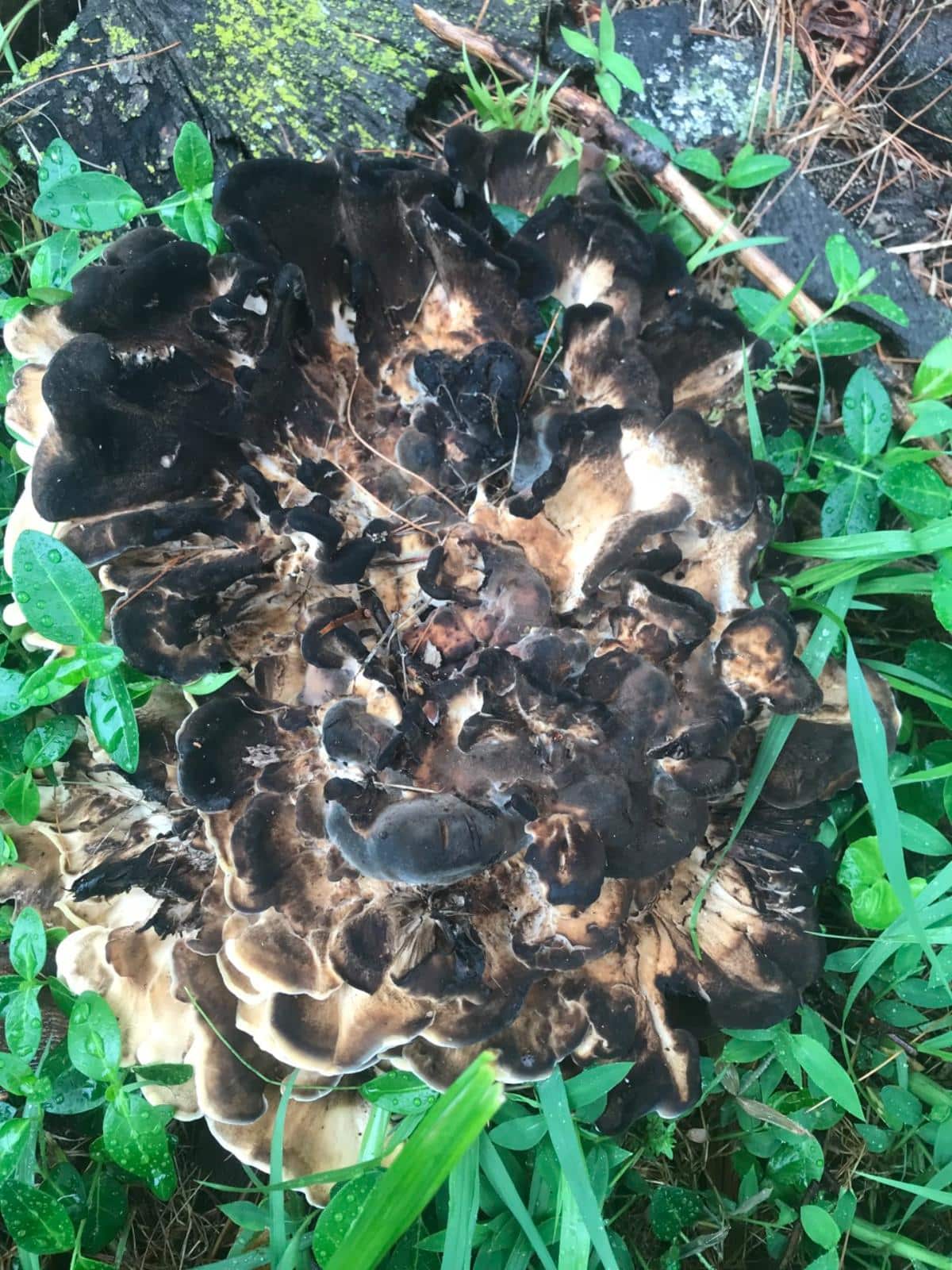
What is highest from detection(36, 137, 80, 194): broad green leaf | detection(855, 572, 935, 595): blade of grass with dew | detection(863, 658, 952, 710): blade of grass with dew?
detection(36, 137, 80, 194): broad green leaf

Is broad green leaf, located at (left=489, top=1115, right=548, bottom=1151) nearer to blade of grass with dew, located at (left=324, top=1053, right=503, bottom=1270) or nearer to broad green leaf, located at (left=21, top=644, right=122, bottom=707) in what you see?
blade of grass with dew, located at (left=324, top=1053, right=503, bottom=1270)

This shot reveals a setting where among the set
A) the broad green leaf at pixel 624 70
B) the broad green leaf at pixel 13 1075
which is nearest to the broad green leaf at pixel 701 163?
the broad green leaf at pixel 624 70

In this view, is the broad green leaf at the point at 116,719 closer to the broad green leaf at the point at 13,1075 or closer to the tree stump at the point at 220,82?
the broad green leaf at the point at 13,1075

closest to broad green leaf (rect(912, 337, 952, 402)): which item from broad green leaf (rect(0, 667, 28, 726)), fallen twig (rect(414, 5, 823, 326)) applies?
fallen twig (rect(414, 5, 823, 326))

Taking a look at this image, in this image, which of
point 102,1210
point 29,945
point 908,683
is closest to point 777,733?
point 908,683

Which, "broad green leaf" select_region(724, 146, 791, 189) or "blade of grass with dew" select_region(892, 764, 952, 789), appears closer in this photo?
"blade of grass with dew" select_region(892, 764, 952, 789)

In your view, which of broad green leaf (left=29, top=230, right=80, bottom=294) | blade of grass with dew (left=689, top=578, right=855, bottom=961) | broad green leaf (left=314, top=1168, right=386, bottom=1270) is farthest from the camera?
broad green leaf (left=29, top=230, right=80, bottom=294)

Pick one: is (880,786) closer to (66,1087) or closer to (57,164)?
(66,1087)

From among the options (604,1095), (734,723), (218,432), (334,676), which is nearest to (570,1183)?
(604,1095)
